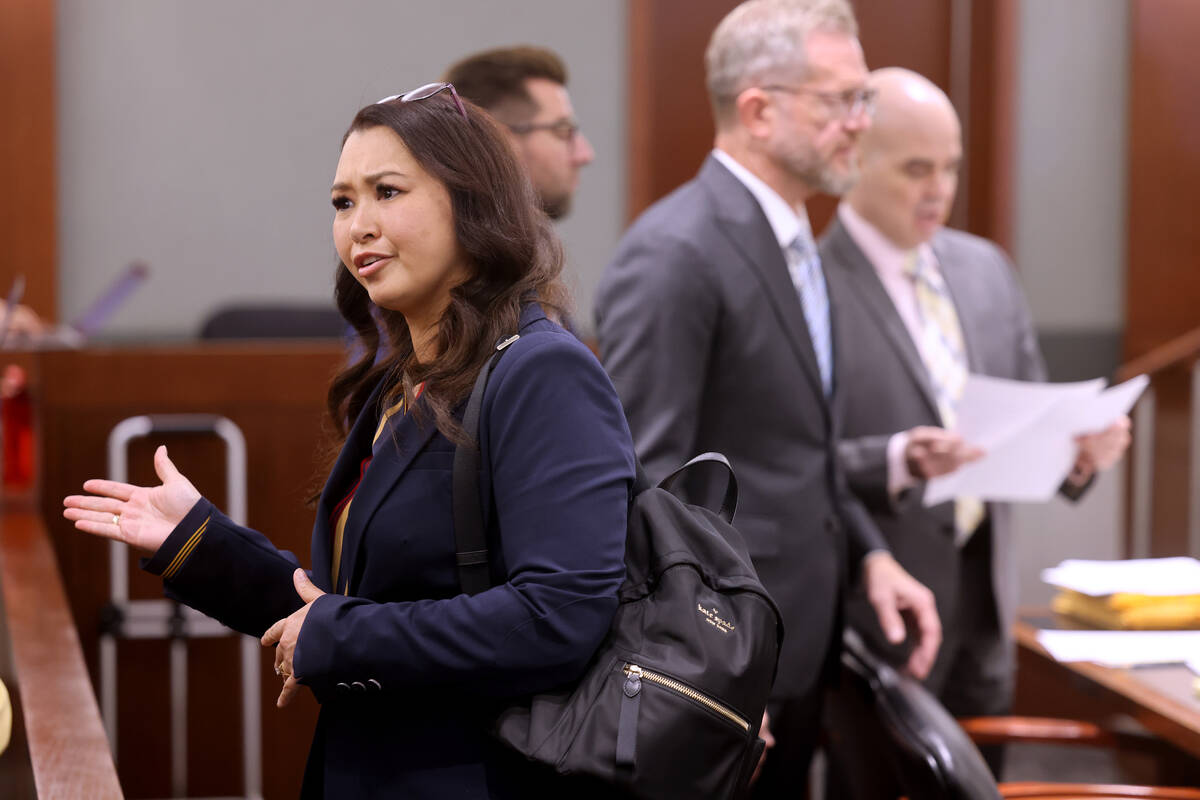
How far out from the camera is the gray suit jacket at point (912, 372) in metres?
2.79

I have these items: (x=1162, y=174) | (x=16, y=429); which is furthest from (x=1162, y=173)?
(x=16, y=429)

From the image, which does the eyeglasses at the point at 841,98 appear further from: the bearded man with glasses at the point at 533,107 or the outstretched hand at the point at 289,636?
the outstretched hand at the point at 289,636

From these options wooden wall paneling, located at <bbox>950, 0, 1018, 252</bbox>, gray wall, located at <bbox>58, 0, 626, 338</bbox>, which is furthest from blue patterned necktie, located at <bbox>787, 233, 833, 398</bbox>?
wooden wall paneling, located at <bbox>950, 0, 1018, 252</bbox>

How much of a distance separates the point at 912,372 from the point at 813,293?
531 millimetres

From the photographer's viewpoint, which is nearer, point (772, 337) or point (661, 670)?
point (661, 670)

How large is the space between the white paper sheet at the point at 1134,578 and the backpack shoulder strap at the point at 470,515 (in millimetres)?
1658

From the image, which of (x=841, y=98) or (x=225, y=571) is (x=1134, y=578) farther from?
(x=225, y=571)

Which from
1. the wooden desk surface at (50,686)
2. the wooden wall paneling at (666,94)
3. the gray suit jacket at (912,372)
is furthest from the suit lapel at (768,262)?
the wooden wall paneling at (666,94)

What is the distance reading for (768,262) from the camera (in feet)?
7.57

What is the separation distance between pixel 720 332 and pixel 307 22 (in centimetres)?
406

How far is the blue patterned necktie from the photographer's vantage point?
2418 mm

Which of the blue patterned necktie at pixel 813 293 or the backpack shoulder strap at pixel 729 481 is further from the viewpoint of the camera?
the blue patterned necktie at pixel 813 293

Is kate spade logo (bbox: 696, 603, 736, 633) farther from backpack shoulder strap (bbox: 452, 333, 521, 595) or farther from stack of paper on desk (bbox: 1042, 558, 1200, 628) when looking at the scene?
stack of paper on desk (bbox: 1042, 558, 1200, 628)

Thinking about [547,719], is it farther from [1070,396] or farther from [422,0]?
[422,0]
